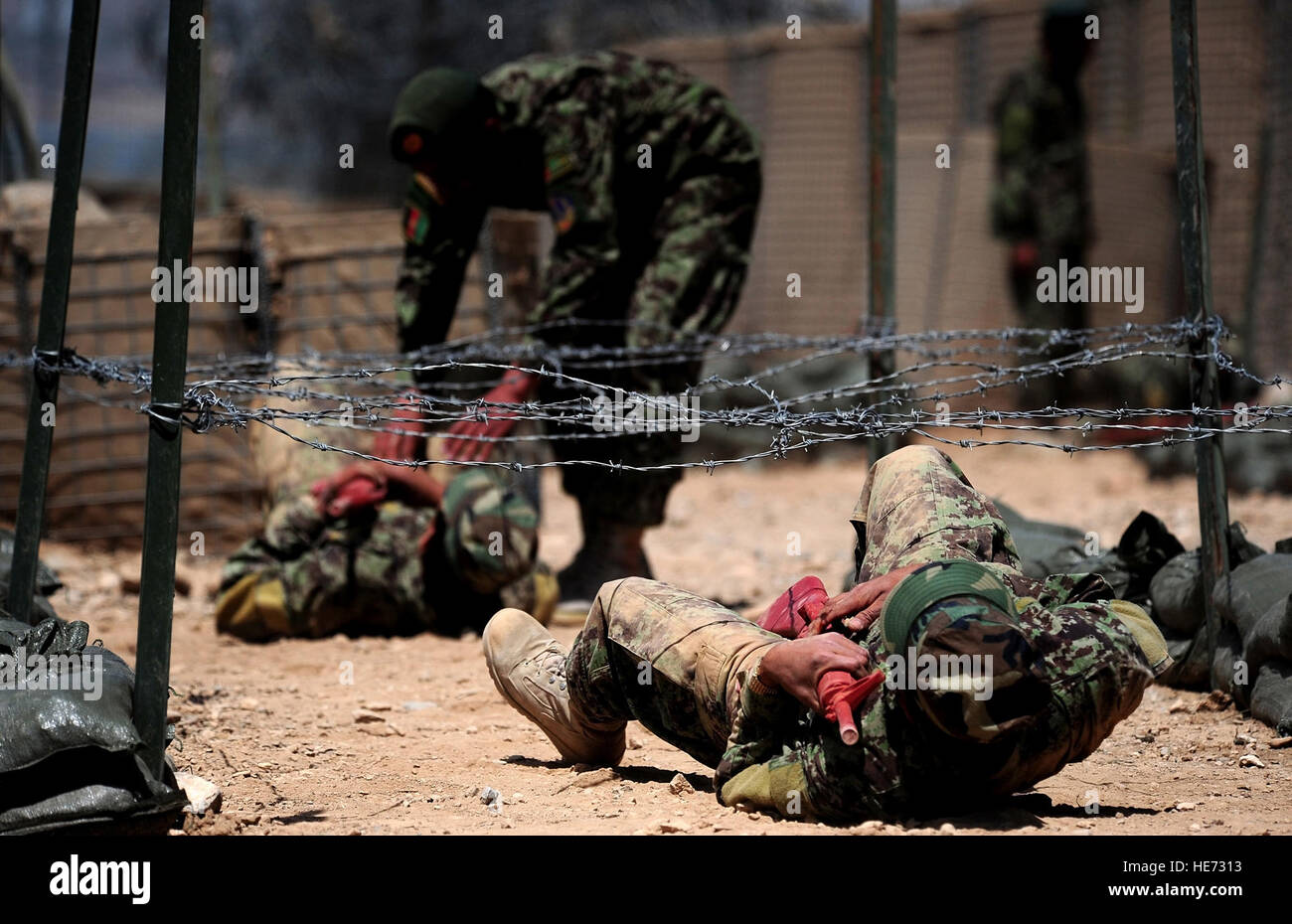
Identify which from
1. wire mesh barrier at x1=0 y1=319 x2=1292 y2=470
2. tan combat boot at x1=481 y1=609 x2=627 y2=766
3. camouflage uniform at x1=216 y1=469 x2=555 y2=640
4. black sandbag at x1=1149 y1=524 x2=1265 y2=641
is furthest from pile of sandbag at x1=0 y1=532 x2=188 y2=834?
black sandbag at x1=1149 y1=524 x2=1265 y2=641

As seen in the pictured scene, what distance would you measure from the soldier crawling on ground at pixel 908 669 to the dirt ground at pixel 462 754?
0.33 feet

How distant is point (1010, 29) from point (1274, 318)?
322 centimetres

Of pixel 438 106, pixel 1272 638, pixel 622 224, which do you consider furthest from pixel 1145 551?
pixel 438 106

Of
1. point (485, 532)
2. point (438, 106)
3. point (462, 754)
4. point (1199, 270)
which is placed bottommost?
point (462, 754)

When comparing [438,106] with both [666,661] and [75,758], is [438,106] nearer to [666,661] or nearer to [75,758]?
[666,661]

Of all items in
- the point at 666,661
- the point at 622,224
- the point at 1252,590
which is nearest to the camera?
the point at 666,661

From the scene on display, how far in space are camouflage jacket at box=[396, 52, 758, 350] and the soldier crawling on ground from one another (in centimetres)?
233

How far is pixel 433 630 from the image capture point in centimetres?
520

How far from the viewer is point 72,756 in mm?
2494

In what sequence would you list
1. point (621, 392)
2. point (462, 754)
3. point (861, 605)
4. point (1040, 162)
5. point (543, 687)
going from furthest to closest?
point (1040, 162) → point (462, 754) → point (621, 392) → point (543, 687) → point (861, 605)

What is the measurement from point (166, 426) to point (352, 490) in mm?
2504

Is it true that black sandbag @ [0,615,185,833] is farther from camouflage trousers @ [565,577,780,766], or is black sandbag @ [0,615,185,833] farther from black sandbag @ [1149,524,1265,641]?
black sandbag @ [1149,524,1265,641]

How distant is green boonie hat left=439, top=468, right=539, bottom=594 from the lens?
15.8ft
